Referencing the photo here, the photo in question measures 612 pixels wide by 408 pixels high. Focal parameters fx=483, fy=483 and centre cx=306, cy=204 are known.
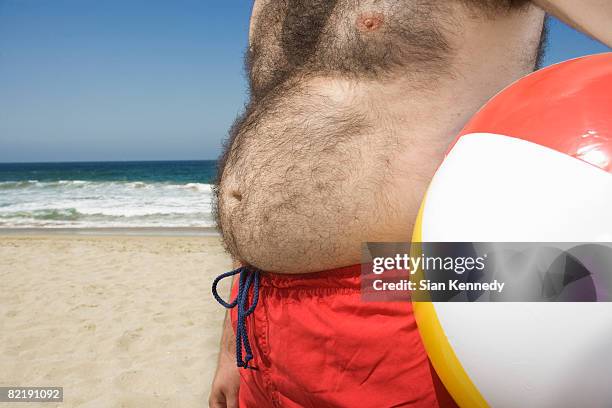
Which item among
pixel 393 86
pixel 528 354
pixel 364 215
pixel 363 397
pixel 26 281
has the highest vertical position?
pixel 393 86

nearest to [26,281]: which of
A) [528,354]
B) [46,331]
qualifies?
[46,331]

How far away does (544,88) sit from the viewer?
84 centimetres

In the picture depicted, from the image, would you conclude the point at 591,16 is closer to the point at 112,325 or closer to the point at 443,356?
the point at 443,356

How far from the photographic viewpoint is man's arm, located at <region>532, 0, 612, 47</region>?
0.89 m

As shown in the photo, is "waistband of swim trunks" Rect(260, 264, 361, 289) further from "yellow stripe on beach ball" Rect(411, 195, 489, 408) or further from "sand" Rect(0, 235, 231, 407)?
"sand" Rect(0, 235, 231, 407)

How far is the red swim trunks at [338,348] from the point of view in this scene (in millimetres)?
1089

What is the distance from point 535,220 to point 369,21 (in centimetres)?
81

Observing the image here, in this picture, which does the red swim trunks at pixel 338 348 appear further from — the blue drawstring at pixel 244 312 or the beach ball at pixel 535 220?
the beach ball at pixel 535 220

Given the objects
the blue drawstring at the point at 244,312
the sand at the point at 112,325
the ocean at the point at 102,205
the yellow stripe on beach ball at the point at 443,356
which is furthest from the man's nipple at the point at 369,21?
the ocean at the point at 102,205

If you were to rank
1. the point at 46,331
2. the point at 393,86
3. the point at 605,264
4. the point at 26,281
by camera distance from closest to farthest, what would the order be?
1. the point at 605,264
2. the point at 393,86
3. the point at 46,331
4. the point at 26,281

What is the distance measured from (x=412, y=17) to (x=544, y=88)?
51 centimetres

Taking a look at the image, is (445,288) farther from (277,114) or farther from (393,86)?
(277,114)

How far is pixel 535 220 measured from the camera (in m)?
0.71

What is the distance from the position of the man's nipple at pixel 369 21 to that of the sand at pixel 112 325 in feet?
8.44
